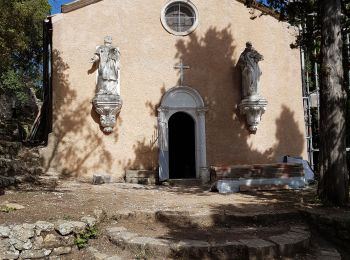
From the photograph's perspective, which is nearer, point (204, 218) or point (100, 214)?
point (100, 214)

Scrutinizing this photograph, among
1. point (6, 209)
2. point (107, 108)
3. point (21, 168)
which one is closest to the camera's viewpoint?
point (6, 209)

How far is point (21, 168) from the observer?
424 inches

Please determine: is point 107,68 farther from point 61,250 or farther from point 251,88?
point 61,250

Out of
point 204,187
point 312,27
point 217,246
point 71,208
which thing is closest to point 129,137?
point 204,187

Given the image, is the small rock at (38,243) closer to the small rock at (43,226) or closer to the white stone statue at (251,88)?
the small rock at (43,226)

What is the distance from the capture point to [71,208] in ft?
23.0

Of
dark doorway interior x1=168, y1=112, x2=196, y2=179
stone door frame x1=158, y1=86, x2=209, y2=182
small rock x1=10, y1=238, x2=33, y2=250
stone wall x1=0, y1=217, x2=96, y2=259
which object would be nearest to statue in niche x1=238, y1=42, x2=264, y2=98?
stone door frame x1=158, y1=86, x2=209, y2=182

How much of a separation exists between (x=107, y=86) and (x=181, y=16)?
11.1 ft

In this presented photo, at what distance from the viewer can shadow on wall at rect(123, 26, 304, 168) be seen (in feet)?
39.8

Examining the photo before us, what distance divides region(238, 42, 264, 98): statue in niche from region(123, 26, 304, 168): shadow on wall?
387mm

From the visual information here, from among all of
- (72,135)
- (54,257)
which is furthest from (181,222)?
(72,135)

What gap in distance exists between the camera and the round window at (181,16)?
1230 cm

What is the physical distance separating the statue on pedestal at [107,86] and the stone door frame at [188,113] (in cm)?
140

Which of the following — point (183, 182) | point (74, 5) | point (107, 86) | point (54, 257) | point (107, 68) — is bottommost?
point (54, 257)
